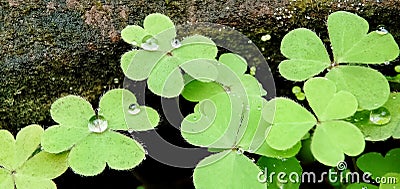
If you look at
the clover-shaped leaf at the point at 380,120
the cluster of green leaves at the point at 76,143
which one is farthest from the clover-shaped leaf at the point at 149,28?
the clover-shaped leaf at the point at 380,120

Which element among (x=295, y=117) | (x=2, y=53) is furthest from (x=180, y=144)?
(x=2, y=53)

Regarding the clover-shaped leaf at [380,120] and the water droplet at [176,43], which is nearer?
the clover-shaped leaf at [380,120]

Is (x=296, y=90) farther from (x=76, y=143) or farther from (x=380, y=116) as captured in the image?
(x=76, y=143)

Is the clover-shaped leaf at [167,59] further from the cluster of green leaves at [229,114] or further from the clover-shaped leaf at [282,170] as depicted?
the clover-shaped leaf at [282,170]

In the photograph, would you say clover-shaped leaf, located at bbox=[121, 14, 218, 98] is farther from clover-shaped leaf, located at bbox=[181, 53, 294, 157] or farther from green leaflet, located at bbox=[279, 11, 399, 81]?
green leaflet, located at bbox=[279, 11, 399, 81]

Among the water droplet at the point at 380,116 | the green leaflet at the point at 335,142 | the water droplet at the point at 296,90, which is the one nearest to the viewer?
the green leaflet at the point at 335,142

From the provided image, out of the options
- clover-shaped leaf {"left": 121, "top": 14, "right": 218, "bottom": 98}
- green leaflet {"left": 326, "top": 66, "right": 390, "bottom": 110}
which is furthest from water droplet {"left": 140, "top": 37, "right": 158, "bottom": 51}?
green leaflet {"left": 326, "top": 66, "right": 390, "bottom": 110}

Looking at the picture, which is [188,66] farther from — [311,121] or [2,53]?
[2,53]
